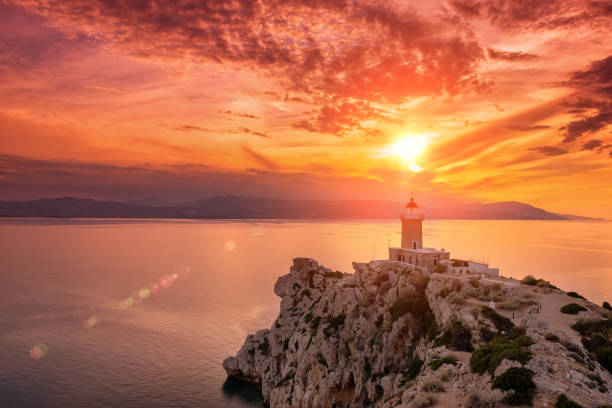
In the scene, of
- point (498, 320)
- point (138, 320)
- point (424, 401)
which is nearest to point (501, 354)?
point (424, 401)

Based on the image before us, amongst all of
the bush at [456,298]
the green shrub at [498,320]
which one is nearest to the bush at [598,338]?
the green shrub at [498,320]

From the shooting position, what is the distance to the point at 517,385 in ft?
59.8

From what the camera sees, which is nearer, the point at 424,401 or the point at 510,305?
the point at 424,401

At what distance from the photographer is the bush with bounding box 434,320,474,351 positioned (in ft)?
93.6

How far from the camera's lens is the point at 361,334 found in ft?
150

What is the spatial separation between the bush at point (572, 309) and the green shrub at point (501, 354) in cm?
848

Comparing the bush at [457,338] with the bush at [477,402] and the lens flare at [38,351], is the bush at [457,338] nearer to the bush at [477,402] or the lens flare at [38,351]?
the bush at [477,402]

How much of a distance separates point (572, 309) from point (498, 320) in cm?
660

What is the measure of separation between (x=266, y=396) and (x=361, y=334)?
23089 mm

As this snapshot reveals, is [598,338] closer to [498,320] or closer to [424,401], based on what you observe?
[498,320]

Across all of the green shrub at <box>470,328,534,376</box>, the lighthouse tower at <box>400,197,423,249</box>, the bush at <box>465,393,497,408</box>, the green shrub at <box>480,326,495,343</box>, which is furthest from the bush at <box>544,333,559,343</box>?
the lighthouse tower at <box>400,197,423,249</box>

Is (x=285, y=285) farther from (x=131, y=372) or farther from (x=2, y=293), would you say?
(x=2, y=293)

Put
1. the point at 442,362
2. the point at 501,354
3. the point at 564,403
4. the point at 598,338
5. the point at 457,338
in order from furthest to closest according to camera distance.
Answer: the point at 457,338
the point at 442,362
the point at 598,338
the point at 501,354
the point at 564,403

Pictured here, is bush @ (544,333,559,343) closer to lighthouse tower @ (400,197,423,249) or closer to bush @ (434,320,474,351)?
bush @ (434,320,474,351)
